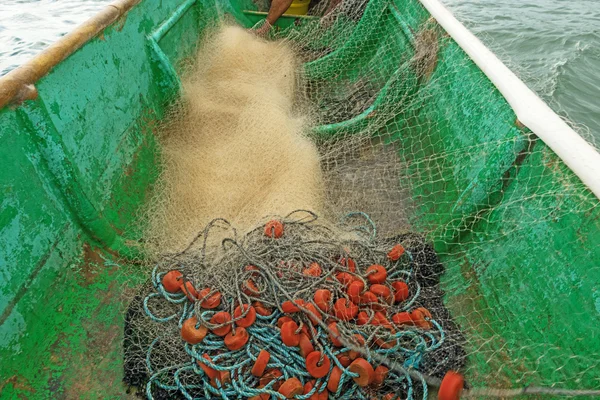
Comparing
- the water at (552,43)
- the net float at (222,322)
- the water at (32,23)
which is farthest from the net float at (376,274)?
the water at (32,23)

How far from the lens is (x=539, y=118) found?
7.03 feet

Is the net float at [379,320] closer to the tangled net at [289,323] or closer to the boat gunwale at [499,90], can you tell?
the tangled net at [289,323]

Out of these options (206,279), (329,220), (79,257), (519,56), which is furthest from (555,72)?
(79,257)

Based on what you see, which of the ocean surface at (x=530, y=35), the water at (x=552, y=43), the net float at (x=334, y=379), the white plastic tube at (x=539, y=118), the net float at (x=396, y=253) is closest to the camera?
the white plastic tube at (x=539, y=118)

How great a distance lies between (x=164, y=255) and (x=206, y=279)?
425mm

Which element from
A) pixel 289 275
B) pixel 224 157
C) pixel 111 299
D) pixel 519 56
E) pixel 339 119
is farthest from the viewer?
pixel 519 56

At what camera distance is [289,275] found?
7.59 feet

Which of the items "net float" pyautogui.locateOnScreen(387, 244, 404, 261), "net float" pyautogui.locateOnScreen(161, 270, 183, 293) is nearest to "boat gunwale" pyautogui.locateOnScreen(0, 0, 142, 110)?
"net float" pyautogui.locateOnScreen(161, 270, 183, 293)

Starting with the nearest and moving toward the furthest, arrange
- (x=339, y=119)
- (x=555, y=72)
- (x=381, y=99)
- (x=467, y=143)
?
1. (x=467, y=143)
2. (x=381, y=99)
3. (x=339, y=119)
4. (x=555, y=72)

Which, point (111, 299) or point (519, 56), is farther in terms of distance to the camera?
point (519, 56)

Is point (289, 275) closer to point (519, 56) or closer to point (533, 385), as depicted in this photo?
point (533, 385)

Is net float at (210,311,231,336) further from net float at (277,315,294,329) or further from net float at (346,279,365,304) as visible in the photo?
net float at (346,279,365,304)

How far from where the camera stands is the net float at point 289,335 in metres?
1.99

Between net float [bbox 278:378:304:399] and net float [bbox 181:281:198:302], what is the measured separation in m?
0.68
